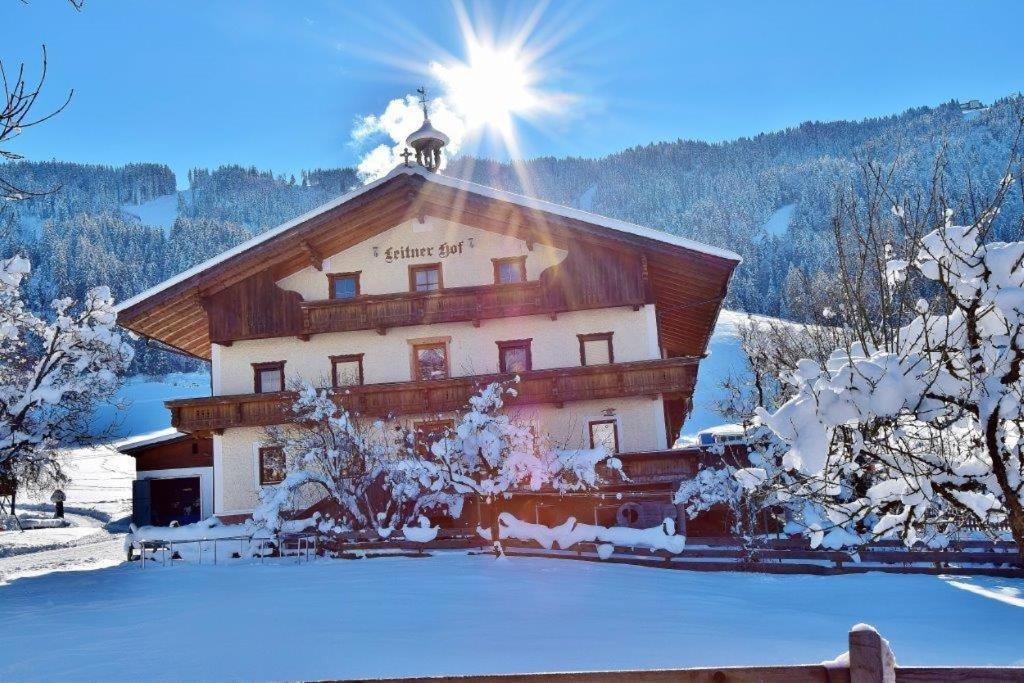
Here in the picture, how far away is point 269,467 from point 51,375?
25.3 feet

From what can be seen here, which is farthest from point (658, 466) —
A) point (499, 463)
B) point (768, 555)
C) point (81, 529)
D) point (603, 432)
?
point (81, 529)

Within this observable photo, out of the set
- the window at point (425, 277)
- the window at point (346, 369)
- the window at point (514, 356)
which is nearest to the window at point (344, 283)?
the window at point (425, 277)

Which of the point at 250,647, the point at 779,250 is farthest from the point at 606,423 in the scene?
the point at 779,250

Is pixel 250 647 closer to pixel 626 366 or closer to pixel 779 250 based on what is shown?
pixel 626 366

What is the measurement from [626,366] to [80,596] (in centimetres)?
1376

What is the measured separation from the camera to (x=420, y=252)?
25.2 metres

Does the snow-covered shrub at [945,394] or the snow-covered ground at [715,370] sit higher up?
the snow-covered ground at [715,370]

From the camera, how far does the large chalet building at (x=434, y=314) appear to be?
22.9m

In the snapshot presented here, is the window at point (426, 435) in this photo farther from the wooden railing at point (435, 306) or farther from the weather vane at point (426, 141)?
the weather vane at point (426, 141)

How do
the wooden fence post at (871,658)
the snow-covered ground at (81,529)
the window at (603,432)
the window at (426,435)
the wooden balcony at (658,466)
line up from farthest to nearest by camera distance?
the window at (603,432), the snow-covered ground at (81,529), the wooden balcony at (658,466), the window at (426,435), the wooden fence post at (871,658)

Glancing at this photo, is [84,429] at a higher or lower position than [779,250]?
lower

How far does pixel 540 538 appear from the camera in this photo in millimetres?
16250

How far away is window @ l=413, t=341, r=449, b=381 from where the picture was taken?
81.4 feet

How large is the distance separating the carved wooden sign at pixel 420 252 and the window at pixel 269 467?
6468 mm
